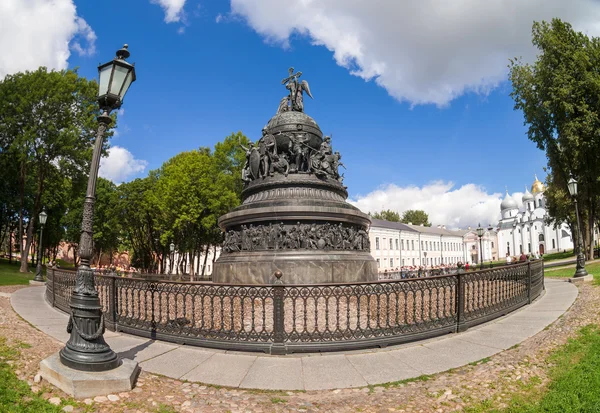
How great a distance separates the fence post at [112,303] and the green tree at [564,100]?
2788 cm

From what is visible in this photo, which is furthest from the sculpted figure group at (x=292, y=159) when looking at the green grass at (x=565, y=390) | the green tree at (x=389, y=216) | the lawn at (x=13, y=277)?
the green tree at (x=389, y=216)

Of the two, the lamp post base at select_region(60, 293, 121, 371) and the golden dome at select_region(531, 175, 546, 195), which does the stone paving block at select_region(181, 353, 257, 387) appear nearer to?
the lamp post base at select_region(60, 293, 121, 371)

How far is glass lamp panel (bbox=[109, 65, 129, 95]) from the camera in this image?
18.9 ft

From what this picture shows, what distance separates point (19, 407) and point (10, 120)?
30.1 meters

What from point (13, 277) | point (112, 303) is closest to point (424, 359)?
point (112, 303)

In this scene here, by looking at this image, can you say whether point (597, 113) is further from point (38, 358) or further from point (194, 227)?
point (194, 227)

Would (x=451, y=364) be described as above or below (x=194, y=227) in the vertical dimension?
below

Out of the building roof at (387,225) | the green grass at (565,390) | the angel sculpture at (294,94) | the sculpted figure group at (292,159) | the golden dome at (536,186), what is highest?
the golden dome at (536,186)

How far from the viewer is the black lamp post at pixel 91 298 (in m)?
5.13

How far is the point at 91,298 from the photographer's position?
5.39 meters

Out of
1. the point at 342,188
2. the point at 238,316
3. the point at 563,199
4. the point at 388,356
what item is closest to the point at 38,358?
the point at 238,316

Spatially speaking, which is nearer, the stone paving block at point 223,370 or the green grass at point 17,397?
the green grass at point 17,397

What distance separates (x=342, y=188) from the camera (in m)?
17.3

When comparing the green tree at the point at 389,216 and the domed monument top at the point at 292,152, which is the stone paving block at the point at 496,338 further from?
the green tree at the point at 389,216
